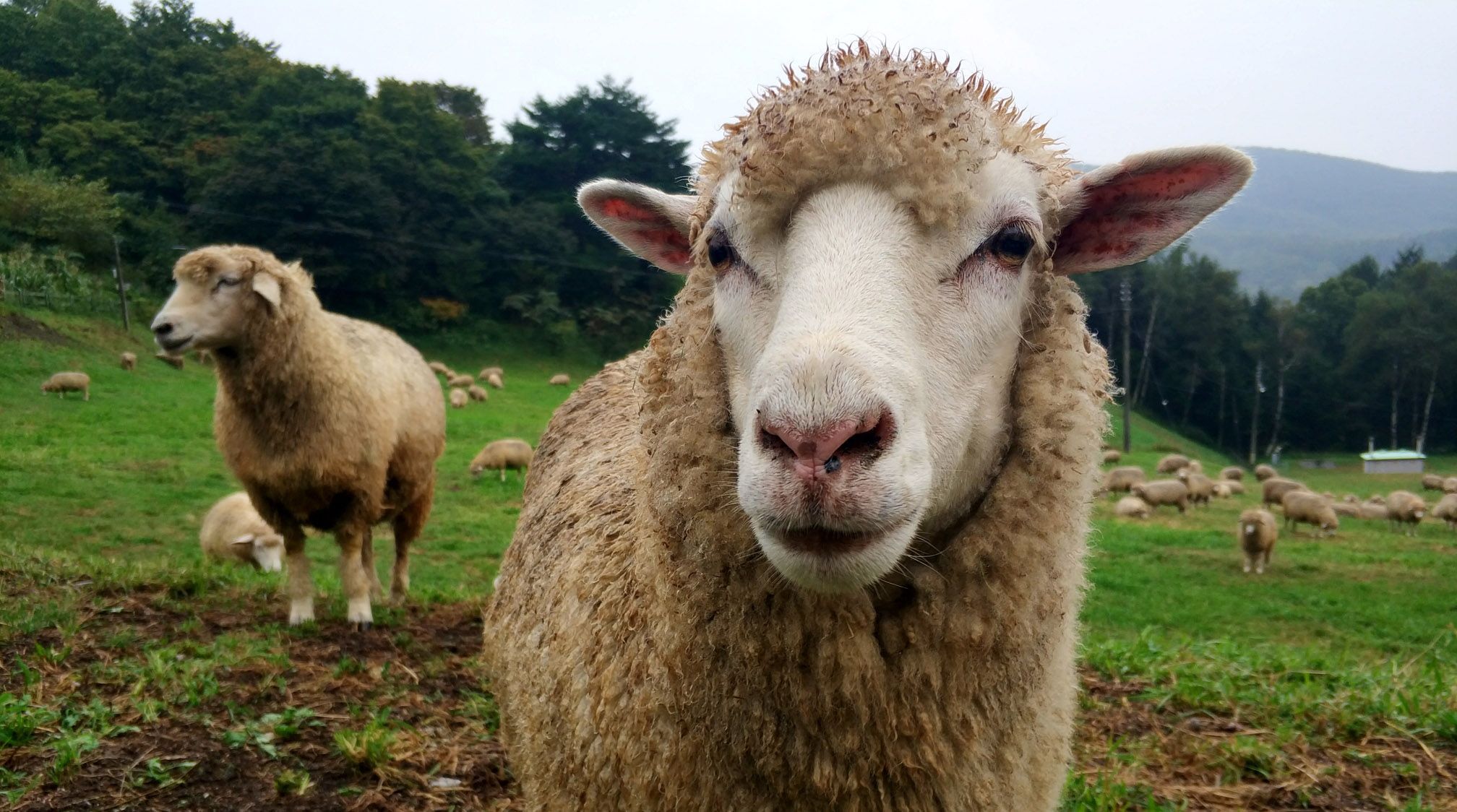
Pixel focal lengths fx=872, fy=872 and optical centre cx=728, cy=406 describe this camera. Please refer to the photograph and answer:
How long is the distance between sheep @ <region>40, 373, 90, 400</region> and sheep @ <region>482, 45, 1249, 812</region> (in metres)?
16.0

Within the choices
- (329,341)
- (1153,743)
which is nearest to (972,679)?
(1153,743)

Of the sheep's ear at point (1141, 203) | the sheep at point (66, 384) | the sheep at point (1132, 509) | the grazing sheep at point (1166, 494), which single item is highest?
the sheep's ear at point (1141, 203)

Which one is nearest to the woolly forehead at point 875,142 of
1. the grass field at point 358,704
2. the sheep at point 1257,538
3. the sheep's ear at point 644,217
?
the sheep's ear at point 644,217

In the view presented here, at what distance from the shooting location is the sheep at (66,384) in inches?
552

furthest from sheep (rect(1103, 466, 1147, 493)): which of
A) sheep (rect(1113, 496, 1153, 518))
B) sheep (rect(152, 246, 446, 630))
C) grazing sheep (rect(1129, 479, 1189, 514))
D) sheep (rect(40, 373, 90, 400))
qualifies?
sheep (rect(40, 373, 90, 400))

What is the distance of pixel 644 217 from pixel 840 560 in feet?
4.10

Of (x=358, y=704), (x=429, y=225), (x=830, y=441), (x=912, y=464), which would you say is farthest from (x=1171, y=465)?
(x=429, y=225)

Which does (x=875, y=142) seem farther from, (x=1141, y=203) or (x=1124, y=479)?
(x=1124, y=479)

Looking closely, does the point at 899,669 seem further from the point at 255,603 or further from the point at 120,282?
the point at 120,282

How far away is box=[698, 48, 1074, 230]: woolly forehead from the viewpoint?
160 centimetres

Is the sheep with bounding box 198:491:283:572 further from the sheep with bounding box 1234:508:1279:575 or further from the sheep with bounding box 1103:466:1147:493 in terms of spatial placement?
the sheep with bounding box 1103:466:1147:493

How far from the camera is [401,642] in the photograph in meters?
5.18

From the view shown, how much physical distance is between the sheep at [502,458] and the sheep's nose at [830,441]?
45.2 ft

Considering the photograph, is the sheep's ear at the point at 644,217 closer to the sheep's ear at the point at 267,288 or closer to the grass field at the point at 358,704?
the grass field at the point at 358,704
